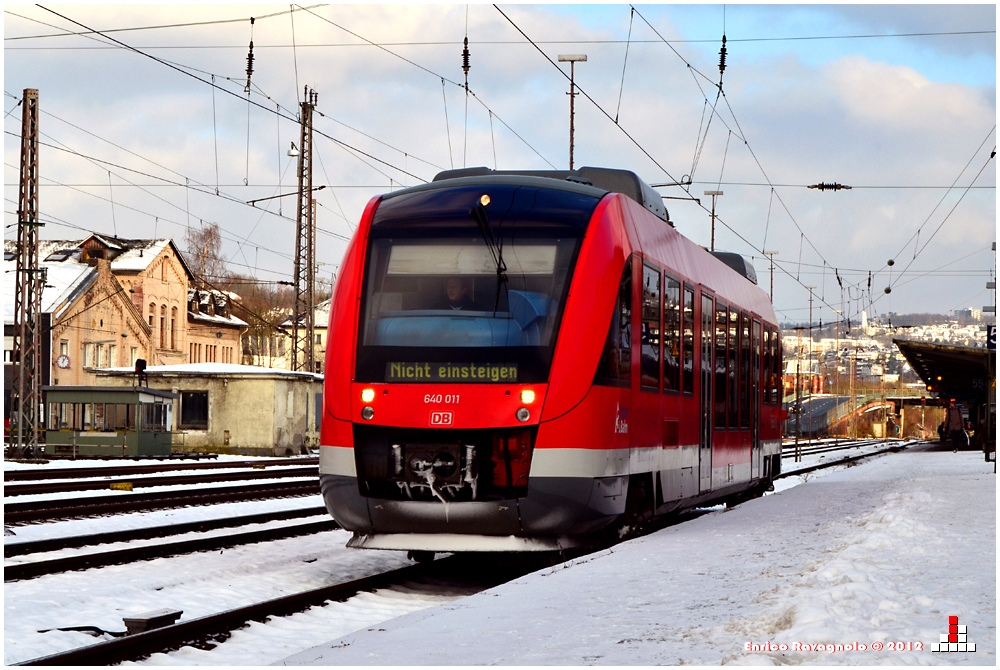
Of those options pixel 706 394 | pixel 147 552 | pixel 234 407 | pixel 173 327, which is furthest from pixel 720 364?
pixel 173 327

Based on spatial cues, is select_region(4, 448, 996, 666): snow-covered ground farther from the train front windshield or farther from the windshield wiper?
the windshield wiper

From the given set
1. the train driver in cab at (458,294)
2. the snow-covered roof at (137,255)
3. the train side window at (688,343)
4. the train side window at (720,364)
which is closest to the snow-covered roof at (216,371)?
the train side window at (720,364)

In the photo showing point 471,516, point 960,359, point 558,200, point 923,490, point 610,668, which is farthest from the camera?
point 960,359

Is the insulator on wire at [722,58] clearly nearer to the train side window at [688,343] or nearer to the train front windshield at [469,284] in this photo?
the train side window at [688,343]

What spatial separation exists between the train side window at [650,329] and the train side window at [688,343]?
4.33ft

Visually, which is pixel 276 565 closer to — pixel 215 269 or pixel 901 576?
pixel 901 576

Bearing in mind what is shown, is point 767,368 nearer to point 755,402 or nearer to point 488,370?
point 755,402

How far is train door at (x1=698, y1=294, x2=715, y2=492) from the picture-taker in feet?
50.3

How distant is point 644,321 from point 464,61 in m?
12.0

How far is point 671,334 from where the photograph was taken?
535 inches

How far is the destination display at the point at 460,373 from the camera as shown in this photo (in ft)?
35.2

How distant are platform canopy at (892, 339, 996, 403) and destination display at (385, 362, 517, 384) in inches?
1032

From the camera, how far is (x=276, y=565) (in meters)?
12.4

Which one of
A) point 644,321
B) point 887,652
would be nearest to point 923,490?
point 644,321
